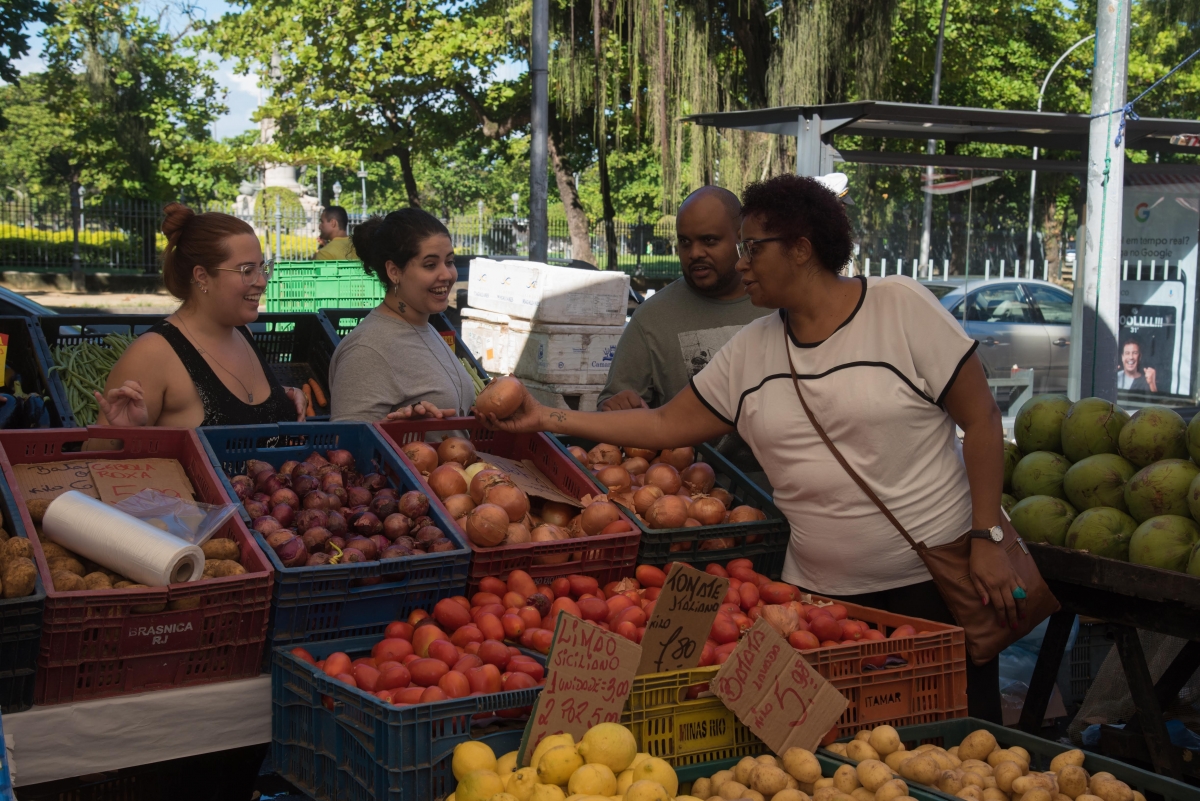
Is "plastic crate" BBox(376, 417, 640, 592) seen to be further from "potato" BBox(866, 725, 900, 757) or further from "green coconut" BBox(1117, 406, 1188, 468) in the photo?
"green coconut" BBox(1117, 406, 1188, 468)

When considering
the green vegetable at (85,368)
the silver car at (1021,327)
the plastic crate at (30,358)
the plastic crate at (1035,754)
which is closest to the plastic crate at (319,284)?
the green vegetable at (85,368)

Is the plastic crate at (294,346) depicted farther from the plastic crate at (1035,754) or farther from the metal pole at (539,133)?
the metal pole at (539,133)

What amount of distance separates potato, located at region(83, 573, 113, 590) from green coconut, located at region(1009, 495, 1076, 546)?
2921mm

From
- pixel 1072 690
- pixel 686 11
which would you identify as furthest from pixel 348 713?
pixel 686 11

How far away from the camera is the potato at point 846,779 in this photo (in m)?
2.34

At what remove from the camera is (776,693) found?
244 cm

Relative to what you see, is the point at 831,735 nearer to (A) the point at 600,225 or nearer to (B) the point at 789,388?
(B) the point at 789,388

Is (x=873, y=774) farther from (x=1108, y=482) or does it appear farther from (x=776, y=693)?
(x=1108, y=482)

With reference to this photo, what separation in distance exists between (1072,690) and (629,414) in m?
2.36

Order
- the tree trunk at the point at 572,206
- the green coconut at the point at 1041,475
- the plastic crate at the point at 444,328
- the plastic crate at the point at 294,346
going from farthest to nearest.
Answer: the tree trunk at the point at 572,206 < the plastic crate at the point at 444,328 < the plastic crate at the point at 294,346 < the green coconut at the point at 1041,475

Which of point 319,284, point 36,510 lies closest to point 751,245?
point 36,510

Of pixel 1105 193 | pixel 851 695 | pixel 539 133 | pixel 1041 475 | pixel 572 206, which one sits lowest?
pixel 851 695

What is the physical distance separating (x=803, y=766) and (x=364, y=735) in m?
0.98

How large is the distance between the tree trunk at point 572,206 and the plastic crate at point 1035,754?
61.0ft
